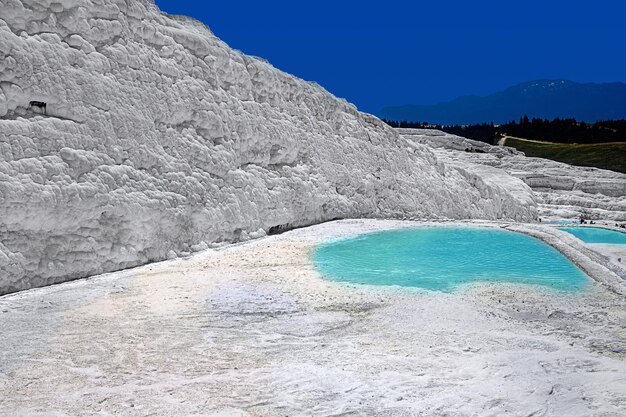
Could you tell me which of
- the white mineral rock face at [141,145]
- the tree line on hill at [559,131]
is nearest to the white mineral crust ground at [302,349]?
the white mineral rock face at [141,145]

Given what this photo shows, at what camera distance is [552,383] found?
500 centimetres

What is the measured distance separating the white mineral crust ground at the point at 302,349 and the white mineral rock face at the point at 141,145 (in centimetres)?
115

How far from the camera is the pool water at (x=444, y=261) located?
9570 mm

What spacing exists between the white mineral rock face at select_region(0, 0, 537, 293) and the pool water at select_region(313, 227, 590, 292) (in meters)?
2.78

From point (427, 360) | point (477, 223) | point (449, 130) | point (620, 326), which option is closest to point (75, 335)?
point (427, 360)

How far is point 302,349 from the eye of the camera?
5855 millimetres

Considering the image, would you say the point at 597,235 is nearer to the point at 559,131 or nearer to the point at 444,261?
the point at 444,261

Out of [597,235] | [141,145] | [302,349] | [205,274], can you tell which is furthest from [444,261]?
[597,235]

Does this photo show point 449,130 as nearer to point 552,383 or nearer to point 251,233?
point 251,233

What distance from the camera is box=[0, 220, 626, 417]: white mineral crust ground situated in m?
4.59

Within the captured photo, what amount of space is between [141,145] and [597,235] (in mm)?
16648

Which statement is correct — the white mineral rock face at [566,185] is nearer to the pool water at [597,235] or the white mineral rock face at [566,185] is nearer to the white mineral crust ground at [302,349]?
the pool water at [597,235]

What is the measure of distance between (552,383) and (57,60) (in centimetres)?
919

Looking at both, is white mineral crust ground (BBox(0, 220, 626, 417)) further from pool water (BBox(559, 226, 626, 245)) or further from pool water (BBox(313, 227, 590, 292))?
pool water (BBox(559, 226, 626, 245))
